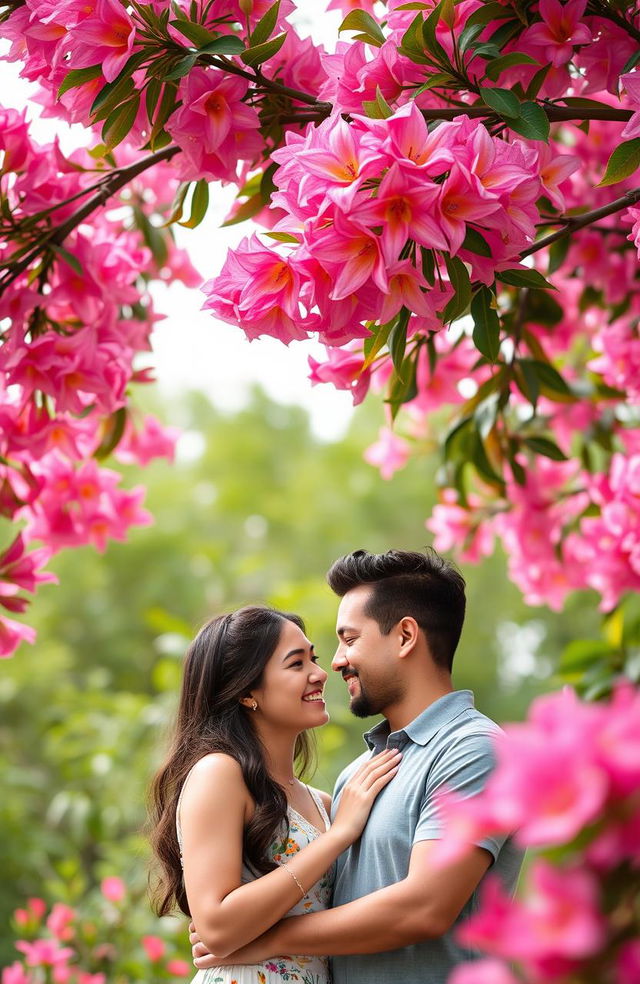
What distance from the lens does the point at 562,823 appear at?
654 mm

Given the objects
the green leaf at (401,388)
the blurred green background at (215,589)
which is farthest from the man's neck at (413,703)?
the blurred green background at (215,589)

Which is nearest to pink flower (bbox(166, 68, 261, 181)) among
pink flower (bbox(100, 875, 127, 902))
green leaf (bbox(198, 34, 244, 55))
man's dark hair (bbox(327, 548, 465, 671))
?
green leaf (bbox(198, 34, 244, 55))

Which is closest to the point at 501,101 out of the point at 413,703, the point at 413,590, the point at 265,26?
the point at 265,26

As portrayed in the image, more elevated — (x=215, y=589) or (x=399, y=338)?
(x=215, y=589)

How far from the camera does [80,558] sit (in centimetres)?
1315

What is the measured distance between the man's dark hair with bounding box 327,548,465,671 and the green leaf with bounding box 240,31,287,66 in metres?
1.01

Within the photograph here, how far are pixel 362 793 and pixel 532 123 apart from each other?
120 cm

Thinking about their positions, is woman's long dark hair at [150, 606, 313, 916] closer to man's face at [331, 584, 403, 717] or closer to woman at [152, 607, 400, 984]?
woman at [152, 607, 400, 984]

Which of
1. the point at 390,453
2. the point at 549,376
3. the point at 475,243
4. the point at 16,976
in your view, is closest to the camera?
the point at 475,243

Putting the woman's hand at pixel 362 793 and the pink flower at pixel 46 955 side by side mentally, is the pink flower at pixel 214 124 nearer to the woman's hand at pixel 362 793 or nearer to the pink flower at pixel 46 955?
the woman's hand at pixel 362 793

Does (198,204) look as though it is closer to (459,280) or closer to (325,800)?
(459,280)

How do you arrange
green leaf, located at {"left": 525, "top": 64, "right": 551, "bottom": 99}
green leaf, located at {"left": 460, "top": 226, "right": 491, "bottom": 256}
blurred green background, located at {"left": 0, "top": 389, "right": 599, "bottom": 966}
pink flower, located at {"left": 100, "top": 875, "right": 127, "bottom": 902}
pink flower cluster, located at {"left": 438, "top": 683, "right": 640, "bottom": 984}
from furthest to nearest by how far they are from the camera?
blurred green background, located at {"left": 0, "top": 389, "right": 599, "bottom": 966} < pink flower, located at {"left": 100, "top": 875, "right": 127, "bottom": 902} < green leaf, located at {"left": 525, "top": 64, "right": 551, "bottom": 99} < green leaf, located at {"left": 460, "top": 226, "right": 491, "bottom": 256} < pink flower cluster, located at {"left": 438, "top": 683, "right": 640, "bottom": 984}

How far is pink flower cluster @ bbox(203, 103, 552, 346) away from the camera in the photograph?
1311 mm

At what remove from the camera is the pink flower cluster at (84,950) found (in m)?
4.07
